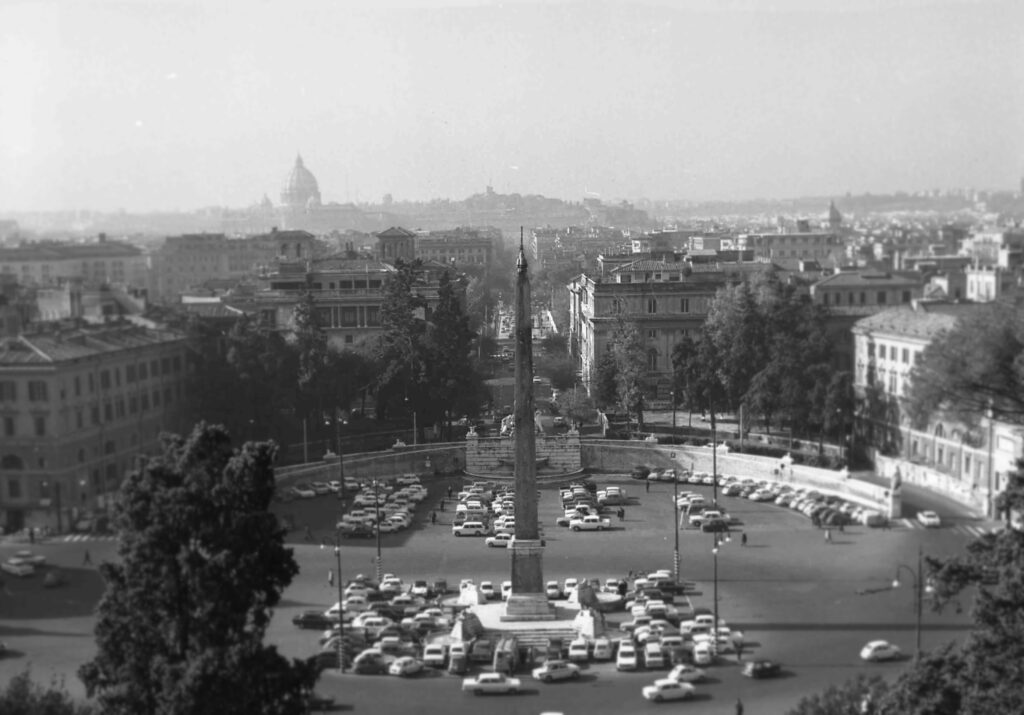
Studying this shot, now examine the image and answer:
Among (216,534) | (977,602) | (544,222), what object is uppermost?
(544,222)

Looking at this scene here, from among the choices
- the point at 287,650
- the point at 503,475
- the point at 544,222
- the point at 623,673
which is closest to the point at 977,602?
the point at 623,673

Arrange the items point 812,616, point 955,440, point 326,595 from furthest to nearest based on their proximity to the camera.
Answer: point 955,440
point 326,595
point 812,616

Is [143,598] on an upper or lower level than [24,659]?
upper

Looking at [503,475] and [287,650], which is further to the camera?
[503,475]

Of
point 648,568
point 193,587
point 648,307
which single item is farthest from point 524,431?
point 648,307

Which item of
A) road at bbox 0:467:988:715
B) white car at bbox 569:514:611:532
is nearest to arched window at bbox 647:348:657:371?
road at bbox 0:467:988:715

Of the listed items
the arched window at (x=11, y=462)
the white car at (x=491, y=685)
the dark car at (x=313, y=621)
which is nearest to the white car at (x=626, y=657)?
the white car at (x=491, y=685)

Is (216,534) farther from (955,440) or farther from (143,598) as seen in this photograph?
(955,440)

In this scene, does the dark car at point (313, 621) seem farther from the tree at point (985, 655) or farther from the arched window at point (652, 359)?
the arched window at point (652, 359)
